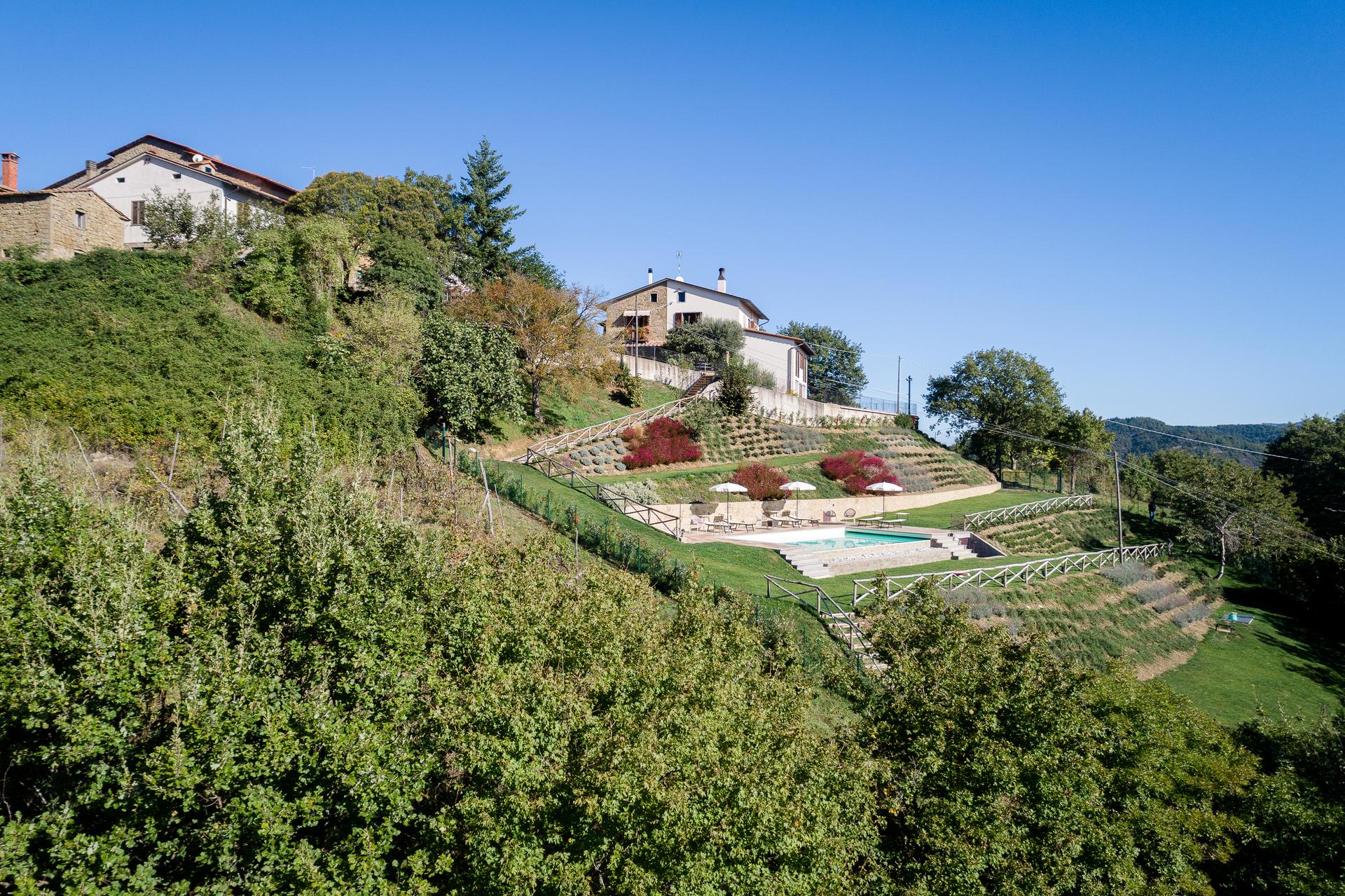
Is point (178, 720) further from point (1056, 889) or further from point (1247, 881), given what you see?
point (1247, 881)

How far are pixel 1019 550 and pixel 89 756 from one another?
37.7 m

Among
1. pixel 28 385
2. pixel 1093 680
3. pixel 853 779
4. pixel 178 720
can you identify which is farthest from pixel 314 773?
pixel 28 385

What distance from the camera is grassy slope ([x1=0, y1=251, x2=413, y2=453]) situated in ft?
63.3

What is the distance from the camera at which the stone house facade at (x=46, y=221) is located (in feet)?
94.8

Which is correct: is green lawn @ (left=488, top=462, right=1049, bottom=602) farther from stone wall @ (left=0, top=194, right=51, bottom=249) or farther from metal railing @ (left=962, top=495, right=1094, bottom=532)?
stone wall @ (left=0, top=194, right=51, bottom=249)

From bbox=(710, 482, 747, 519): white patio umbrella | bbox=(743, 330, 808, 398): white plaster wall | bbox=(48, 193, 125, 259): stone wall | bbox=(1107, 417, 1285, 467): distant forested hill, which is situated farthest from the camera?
bbox=(1107, 417, 1285, 467): distant forested hill

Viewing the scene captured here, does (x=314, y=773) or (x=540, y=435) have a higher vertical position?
(x=540, y=435)

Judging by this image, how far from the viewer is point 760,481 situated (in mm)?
37969

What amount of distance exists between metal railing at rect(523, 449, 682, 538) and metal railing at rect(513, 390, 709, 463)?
1951 mm

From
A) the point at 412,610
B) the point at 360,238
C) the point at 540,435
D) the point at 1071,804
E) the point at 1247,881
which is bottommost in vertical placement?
the point at 1247,881

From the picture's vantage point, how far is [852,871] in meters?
12.2

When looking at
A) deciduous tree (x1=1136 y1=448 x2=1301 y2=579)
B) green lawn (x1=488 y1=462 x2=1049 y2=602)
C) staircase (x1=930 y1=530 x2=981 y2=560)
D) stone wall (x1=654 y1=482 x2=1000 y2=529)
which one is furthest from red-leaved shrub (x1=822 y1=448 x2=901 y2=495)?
deciduous tree (x1=1136 y1=448 x2=1301 y2=579)

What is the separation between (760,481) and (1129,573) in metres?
18.0

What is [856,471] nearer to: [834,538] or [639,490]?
[834,538]
